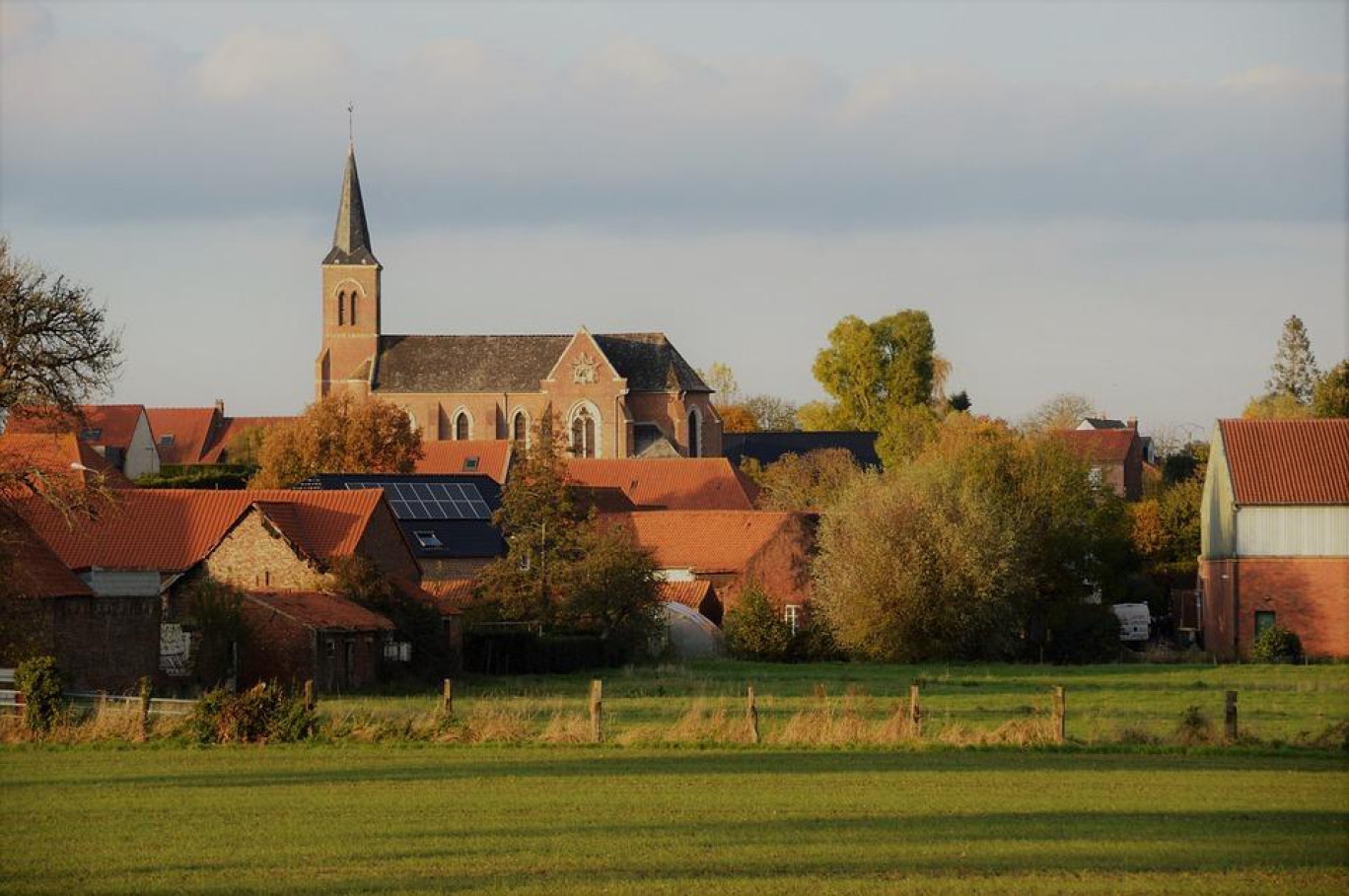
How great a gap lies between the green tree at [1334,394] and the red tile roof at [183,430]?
7534cm

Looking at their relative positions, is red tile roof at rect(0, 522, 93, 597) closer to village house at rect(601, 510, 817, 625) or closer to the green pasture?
the green pasture

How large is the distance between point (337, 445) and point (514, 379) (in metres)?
34.7

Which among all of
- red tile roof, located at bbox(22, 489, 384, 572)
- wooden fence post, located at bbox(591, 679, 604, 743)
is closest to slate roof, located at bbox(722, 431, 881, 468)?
red tile roof, located at bbox(22, 489, 384, 572)

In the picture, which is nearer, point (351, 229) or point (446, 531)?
point (446, 531)

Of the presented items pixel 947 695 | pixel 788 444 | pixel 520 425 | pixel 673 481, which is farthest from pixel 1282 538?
pixel 520 425

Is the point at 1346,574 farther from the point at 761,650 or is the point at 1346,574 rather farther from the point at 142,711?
the point at 142,711

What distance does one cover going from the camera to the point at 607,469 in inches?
3568

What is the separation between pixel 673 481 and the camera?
89312 mm

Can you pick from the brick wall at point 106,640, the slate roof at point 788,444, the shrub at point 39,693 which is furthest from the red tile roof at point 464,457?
the shrub at point 39,693

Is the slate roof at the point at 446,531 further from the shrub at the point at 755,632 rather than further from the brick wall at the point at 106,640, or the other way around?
the brick wall at the point at 106,640

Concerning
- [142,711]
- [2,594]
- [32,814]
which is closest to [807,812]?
[32,814]

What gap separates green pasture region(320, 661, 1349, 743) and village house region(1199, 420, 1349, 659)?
16.8 ft

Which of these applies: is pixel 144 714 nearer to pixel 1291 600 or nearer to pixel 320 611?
pixel 320 611


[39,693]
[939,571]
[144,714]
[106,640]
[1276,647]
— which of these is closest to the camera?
[144,714]
